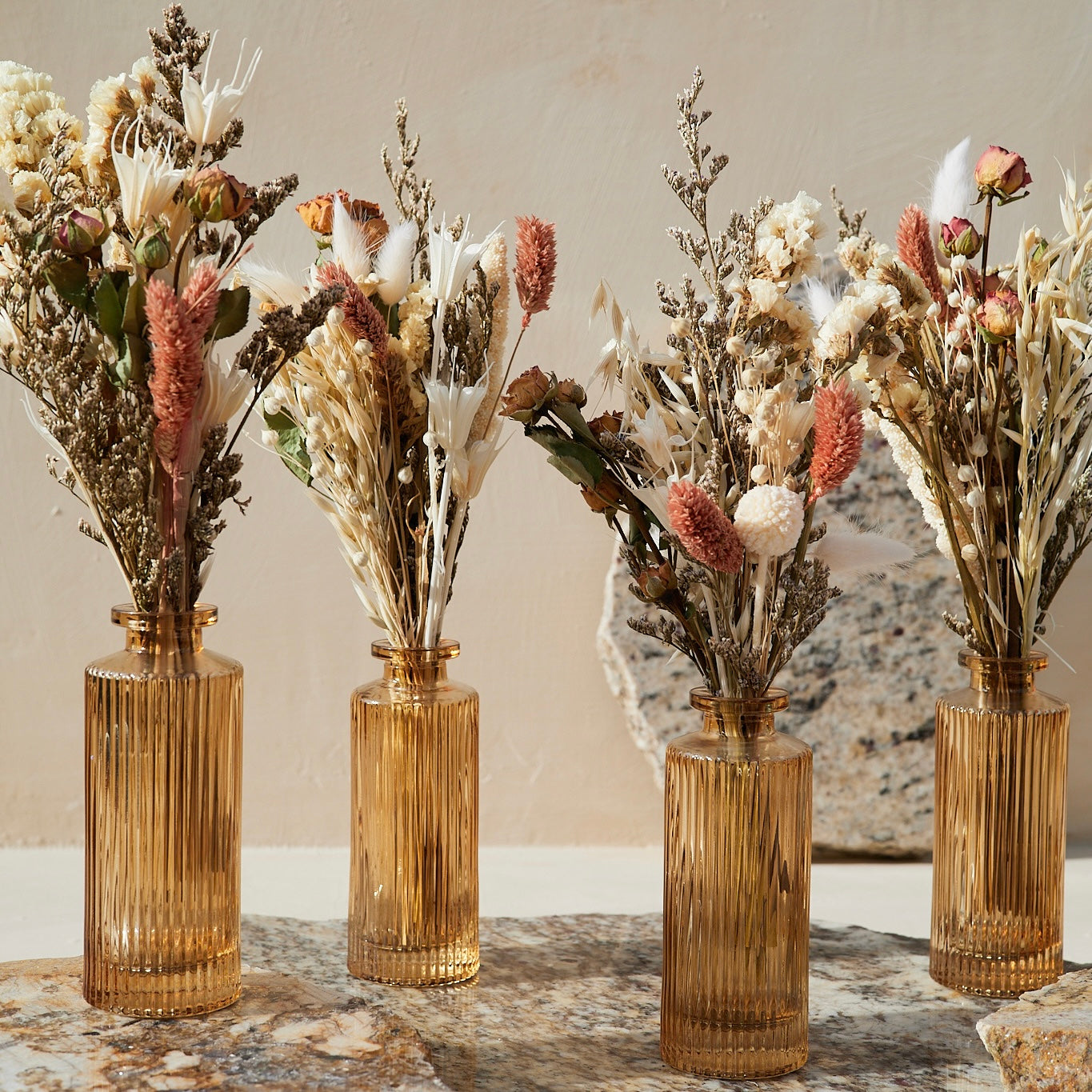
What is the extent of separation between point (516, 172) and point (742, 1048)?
1755 mm

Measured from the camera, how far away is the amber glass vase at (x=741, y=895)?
1.19 meters

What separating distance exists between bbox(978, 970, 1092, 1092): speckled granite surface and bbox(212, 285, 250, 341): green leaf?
92 cm

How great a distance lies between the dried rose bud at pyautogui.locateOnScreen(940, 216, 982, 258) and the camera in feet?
4.47

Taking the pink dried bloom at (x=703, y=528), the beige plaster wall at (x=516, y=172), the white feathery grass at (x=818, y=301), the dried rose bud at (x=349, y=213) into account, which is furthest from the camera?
the beige plaster wall at (x=516, y=172)

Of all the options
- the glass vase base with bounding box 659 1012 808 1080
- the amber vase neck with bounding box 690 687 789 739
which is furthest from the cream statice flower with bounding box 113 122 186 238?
the glass vase base with bounding box 659 1012 808 1080

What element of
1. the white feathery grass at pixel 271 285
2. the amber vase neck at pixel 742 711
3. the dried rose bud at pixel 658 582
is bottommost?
the amber vase neck at pixel 742 711

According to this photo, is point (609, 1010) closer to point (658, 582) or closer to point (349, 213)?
point (658, 582)

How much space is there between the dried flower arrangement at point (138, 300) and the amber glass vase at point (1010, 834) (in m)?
0.83

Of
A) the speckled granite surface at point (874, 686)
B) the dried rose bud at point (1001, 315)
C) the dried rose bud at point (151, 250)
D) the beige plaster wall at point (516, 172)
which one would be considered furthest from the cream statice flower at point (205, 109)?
the speckled granite surface at point (874, 686)

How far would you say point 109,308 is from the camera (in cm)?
118

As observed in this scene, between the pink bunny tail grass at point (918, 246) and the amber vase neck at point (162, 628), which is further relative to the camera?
the pink bunny tail grass at point (918, 246)

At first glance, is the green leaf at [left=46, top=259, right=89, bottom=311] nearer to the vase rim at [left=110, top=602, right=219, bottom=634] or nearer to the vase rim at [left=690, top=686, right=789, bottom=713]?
the vase rim at [left=110, top=602, right=219, bottom=634]

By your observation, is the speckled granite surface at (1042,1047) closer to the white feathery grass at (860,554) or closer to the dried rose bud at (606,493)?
the white feathery grass at (860,554)

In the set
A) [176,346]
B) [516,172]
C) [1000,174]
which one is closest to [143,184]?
[176,346]
